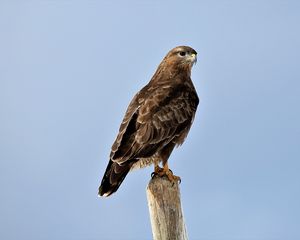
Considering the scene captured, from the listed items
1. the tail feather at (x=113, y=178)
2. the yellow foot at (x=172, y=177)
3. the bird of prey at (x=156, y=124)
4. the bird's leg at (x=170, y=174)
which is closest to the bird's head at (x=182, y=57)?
the bird of prey at (x=156, y=124)

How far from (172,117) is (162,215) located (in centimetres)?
269

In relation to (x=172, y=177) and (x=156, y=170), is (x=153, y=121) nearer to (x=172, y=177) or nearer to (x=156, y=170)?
(x=156, y=170)

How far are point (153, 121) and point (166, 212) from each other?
2.31m

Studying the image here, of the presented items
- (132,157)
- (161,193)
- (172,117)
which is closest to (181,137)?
(172,117)

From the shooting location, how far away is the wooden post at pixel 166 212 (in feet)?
29.4

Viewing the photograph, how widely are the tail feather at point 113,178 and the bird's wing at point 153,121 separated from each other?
103 mm

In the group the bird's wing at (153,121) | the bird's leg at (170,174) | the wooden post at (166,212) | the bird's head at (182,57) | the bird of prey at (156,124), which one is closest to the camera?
the wooden post at (166,212)

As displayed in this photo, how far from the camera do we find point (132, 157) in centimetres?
1030

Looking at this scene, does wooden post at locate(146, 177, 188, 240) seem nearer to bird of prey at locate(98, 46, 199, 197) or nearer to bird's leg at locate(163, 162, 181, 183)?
bird's leg at locate(163, 162, 181, 183)

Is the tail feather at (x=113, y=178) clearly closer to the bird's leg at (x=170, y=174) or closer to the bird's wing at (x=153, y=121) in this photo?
the bird's wing at (x=153, y=121)

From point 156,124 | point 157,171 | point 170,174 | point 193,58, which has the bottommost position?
point 170,174

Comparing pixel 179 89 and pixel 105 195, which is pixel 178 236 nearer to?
pixel 105 195

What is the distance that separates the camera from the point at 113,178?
10055 mm

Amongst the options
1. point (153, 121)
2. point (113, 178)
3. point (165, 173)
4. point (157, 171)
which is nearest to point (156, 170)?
point (157, 171)
